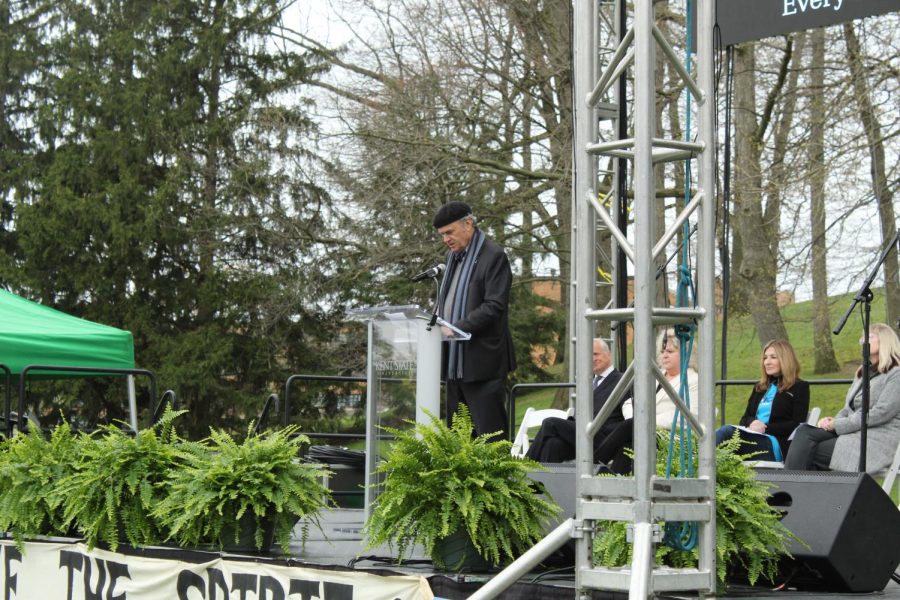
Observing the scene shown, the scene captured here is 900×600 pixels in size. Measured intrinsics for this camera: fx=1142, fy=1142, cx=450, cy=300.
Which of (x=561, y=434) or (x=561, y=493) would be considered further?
(x=561, y=434)

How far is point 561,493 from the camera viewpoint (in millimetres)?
4867

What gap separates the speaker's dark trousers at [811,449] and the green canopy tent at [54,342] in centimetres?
526

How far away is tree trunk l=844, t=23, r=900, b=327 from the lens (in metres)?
12.3

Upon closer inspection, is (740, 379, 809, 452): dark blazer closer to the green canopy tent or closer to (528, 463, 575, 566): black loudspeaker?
(528, 463, 575, 566): black loudspeaker

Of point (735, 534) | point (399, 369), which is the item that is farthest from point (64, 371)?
point (735, 534)

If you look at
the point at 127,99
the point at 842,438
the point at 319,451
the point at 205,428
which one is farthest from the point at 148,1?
the point at 842,438

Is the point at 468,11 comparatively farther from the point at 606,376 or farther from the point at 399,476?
the point at 399,476

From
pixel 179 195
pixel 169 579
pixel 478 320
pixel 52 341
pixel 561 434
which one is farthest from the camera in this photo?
pixel 179 195

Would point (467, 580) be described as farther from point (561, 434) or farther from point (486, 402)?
point (561, 434)

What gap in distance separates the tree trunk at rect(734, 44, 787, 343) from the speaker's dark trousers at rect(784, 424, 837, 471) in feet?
27.2

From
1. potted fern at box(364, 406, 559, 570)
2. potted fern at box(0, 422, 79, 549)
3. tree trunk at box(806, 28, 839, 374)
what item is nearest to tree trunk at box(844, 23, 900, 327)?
tree trunk at box(806, 28, 839, 374)

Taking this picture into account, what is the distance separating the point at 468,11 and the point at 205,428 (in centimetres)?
954

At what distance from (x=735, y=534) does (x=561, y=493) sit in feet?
3.21

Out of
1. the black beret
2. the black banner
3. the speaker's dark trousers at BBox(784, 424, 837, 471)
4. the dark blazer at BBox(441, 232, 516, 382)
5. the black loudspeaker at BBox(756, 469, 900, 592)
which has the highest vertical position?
the black banner
